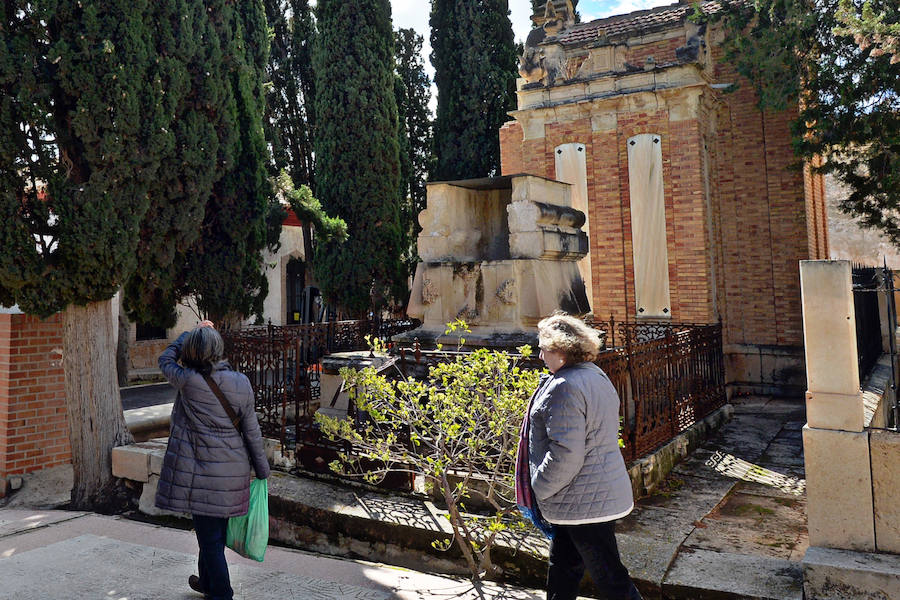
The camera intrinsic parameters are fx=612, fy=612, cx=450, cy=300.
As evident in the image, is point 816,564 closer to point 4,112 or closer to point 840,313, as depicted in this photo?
point 840,313

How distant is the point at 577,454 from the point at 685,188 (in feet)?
29.5

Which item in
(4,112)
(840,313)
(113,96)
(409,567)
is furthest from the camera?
(113,96)

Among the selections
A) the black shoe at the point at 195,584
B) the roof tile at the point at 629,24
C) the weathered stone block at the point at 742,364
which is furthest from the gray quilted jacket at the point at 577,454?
the roof tile at the point at 629,24

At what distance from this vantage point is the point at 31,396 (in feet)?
21.0

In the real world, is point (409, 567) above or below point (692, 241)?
below

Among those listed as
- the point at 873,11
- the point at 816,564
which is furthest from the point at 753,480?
the point at 873,11

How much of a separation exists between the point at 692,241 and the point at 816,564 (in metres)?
7.96

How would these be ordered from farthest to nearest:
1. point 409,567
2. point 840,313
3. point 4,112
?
1. point 4,112
2. point 409,567
3. point 840,313

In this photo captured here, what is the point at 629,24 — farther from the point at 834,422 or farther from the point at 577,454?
the point at 577,454

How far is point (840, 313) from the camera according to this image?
11.3 ft

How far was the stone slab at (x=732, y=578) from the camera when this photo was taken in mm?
3270

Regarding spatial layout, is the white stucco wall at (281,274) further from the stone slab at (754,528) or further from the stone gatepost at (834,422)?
the stone gatepost at (834,422)

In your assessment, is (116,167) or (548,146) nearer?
(116,167)

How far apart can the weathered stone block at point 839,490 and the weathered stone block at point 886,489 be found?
32 mm
